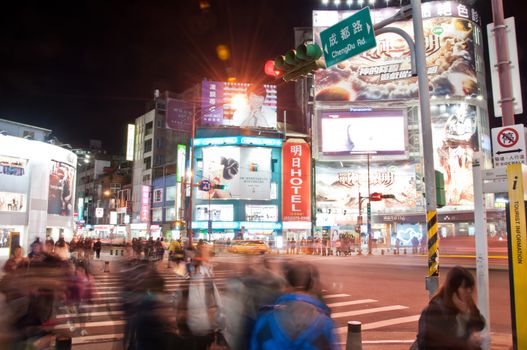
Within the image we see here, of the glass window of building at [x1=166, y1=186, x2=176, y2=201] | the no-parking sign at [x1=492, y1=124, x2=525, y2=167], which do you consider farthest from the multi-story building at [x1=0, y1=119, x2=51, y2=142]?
the no-parking sign at [x1=492, y1=124, x2=525, y2=167]

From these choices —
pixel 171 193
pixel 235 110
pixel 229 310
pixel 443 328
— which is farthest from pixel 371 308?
pixel 171 193

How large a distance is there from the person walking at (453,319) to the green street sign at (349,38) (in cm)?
547

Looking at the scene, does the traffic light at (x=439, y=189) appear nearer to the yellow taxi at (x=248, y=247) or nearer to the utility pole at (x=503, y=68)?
the utility pole at (x=503, y=68)

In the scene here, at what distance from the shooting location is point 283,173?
68625mm

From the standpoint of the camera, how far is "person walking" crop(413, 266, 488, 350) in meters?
4.20

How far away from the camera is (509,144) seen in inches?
278

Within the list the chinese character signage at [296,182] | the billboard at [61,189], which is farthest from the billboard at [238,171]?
the billboard at [61,189]

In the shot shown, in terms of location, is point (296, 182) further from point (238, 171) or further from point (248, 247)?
point (248, 247)

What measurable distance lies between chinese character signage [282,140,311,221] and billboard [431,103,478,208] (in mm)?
18289

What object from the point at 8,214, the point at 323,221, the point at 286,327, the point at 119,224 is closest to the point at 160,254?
the point at 8,214

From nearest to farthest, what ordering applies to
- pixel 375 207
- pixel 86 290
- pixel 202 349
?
pixel 202 349
pixel 86 290
pixel 375 207

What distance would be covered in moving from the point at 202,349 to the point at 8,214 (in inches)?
1334

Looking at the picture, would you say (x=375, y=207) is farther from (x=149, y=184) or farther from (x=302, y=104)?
(x=149, y=184)

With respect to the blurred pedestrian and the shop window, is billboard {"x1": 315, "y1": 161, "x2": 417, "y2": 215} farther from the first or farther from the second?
the blurred pedestrian
